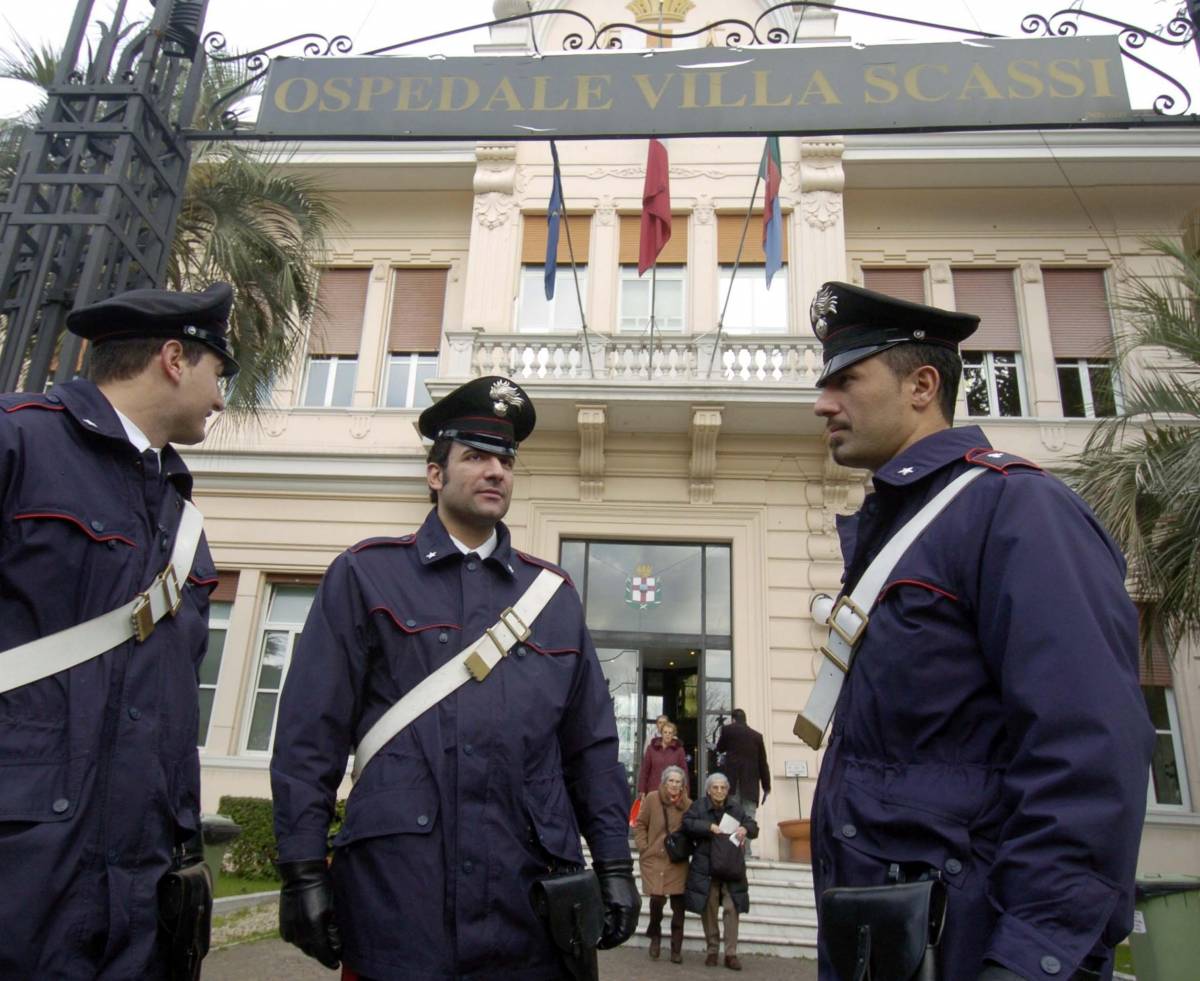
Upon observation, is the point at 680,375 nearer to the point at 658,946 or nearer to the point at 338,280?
the point at 338,280

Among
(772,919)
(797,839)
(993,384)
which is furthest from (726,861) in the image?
(993,384)

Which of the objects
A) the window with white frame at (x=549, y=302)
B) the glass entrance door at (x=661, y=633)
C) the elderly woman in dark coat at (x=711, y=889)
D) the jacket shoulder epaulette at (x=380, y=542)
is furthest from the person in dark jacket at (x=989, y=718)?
the window with white frame at (x=549, y=302)

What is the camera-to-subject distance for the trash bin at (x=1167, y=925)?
5023 millimetres

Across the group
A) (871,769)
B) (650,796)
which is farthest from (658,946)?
(871,769)

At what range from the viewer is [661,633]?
37.8 feet

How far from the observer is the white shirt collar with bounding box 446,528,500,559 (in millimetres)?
2739

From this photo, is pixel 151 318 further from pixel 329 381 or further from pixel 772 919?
pixel 329 381

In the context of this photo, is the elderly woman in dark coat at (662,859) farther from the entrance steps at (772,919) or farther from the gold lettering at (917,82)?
Answer: the gold lettering at (917,82)

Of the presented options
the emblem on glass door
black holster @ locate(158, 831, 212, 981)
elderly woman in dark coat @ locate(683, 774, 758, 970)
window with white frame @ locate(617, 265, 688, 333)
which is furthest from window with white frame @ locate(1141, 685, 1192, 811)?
black holster @ locate(158, 831, 212, 981)

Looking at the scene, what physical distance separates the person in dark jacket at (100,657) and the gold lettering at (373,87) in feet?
7.34

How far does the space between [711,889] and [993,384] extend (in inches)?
348

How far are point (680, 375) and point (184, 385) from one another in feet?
31.6

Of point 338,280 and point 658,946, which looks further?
point 338,280

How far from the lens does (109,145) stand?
11.3ft
